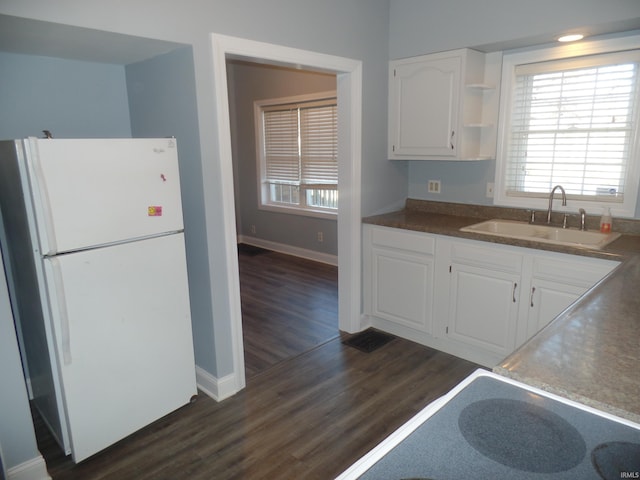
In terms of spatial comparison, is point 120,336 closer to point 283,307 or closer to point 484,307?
point 283,307

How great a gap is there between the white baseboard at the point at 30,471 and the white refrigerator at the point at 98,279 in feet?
0.42

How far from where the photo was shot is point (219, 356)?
260cm

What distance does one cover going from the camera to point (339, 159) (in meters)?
3.25

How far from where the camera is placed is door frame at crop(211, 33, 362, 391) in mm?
2348

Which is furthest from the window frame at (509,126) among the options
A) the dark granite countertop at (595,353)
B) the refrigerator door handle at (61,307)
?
the refrigerator door handle at (61,307)

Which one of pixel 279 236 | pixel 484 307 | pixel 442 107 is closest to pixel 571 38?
pixel 442 107

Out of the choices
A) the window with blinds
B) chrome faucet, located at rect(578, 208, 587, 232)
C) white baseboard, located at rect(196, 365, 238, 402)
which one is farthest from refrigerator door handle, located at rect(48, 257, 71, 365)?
the window with blinds

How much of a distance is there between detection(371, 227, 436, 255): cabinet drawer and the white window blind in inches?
31.5

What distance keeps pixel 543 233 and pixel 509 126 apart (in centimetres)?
81

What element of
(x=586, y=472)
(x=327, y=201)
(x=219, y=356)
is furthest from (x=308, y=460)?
(x=327, y=201)

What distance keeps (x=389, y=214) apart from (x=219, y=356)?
1.72 meters

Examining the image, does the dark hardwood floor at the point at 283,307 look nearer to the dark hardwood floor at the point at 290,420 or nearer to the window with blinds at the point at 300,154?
the dark hardwood floor at the point at 290,420

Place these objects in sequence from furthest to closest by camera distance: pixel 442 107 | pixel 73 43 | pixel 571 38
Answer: pixel 442 107, pixel 571 38, pixel 73 43

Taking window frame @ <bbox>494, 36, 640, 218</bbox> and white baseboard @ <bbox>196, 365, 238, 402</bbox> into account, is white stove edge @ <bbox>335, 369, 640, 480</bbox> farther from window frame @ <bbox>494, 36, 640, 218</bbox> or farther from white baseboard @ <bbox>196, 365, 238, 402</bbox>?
window frame @ <bbox>494, 36, 640, 218</bbox>
